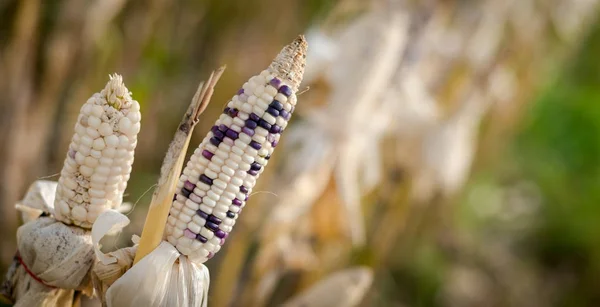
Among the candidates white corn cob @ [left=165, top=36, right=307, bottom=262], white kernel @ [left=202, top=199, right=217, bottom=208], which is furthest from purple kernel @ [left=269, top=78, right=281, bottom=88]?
white kernel @ [left=202, top=199, right=217, bottom=208]

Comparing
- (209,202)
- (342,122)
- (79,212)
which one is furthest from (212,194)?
(342,122)

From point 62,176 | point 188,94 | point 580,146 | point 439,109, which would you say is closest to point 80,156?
point 62,176

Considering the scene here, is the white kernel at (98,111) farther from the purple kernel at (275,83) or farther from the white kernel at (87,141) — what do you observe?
the purple kernel at (275,83)

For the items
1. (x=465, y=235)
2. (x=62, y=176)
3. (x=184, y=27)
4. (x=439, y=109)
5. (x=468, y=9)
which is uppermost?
(x=468, y=9)

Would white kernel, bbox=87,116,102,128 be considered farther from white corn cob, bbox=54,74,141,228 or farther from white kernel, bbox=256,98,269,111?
white kernel, bbox=256,98,269,111

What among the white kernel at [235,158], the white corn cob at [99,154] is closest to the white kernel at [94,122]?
the white corn cob at [99,154]

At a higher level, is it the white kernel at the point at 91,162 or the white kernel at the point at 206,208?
the white kernel at the point at 91,162

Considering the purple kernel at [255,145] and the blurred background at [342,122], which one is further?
the blurred background at [342,122]

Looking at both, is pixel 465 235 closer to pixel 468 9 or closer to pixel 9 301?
pixel 468 9

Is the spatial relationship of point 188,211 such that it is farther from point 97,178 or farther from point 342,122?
point 342,122
